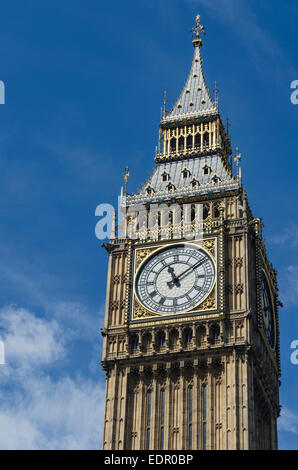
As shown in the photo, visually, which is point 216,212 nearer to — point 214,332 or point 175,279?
point 175,279

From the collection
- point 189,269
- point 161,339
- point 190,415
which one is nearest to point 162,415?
point 190,415

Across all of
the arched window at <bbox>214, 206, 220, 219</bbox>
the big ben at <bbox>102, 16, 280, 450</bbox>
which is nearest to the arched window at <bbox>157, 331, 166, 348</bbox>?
the big ben at <bbox>102, 16, 280, 450</bbox>

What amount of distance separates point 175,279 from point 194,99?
66.5 ft

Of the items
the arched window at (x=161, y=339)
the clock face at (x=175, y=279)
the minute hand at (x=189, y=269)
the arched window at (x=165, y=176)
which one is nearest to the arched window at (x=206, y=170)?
the arched window at (x=165, y=176)

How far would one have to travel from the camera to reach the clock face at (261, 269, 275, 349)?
274 feet

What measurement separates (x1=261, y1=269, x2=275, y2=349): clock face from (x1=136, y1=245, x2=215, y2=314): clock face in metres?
4.51

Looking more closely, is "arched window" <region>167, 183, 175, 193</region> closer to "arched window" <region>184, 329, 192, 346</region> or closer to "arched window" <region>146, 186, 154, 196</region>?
"arched window" <region>146, 186, 154, 196</region>

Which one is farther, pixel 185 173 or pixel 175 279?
pixel 185 173

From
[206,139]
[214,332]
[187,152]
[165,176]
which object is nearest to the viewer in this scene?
[214,332]

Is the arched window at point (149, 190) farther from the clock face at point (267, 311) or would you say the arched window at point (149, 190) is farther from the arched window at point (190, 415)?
the arched window at point (190, 415)

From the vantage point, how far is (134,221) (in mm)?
87375

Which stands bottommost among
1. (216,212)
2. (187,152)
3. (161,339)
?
(161,339)

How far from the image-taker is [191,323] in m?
80.1
